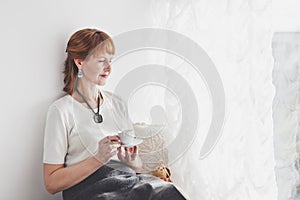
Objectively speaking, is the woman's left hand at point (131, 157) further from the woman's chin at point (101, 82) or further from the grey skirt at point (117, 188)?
the woman's chin at point (101, 82)

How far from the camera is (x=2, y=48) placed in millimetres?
1836

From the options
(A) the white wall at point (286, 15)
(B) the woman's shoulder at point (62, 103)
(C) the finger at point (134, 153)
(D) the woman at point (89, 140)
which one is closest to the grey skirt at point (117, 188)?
(D) the woman at point (89, 140)

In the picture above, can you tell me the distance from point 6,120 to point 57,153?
250mm

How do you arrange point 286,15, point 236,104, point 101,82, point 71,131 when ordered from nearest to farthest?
point 286,15
point 236,104
point 71,131
point 101,82

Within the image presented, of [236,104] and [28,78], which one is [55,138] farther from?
[236,104]

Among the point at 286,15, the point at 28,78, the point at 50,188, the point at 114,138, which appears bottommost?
the point at 50,188

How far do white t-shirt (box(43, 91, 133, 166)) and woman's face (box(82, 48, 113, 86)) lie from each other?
0.12 meters

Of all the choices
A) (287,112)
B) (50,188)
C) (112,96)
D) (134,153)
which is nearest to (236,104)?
(287,112)

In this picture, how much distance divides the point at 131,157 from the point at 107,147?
190 millimetres

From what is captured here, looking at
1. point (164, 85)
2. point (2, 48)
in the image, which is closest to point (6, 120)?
point (2, 48)

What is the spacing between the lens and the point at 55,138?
6.27 feet

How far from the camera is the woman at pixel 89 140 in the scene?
189 centimetres

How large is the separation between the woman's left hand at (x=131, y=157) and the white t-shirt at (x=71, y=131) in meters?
0.11

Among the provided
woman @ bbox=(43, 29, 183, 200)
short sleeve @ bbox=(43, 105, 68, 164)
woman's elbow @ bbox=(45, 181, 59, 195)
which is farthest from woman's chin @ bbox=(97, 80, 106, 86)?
woman's elbow @ bbox=(45, 181, 59, 195)
